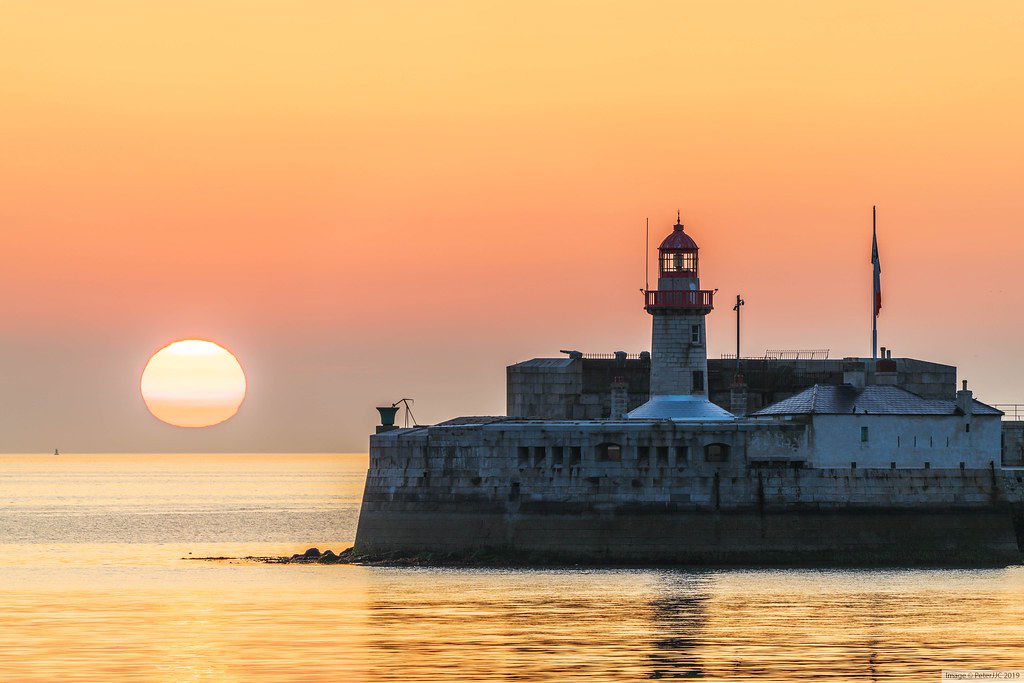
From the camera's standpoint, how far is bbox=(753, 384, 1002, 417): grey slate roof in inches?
3125

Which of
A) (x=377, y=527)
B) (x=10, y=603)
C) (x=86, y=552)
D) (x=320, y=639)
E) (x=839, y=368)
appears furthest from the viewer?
(x=839, y=368)

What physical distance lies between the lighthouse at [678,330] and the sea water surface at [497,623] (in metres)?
13.2

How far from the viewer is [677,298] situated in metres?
86.3

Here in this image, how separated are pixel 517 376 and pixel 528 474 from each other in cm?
3327

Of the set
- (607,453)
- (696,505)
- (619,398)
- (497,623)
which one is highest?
(619,398)

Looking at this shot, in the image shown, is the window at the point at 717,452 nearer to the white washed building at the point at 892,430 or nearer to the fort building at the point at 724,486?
the fort building at the point at 724,486

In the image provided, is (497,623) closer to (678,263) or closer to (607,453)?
(607,453)

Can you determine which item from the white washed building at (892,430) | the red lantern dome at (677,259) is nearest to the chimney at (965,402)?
the white washed building at (892,430)

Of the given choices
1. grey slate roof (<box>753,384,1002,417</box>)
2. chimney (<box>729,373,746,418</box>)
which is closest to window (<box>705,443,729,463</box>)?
grey slate roof (<box>753,384,1002,417</box>)

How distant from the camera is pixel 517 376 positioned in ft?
364

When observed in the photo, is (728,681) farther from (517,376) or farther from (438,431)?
(517,376)

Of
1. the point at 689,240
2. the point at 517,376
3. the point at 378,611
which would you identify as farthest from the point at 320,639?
the point at 517,376

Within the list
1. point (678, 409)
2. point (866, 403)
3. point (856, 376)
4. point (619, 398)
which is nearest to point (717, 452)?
point (866, 403)

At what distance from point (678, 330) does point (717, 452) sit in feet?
33.5
